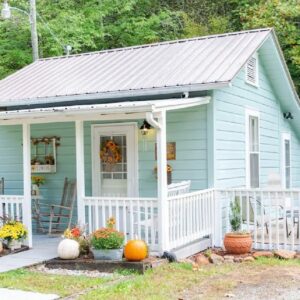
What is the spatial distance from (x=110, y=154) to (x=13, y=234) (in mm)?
2468

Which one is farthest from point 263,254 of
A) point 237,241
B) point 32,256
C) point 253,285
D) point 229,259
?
point 32,256

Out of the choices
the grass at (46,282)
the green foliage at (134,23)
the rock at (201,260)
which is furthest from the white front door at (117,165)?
the green foliage at (134,23)

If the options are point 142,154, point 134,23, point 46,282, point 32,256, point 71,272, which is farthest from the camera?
point 134,23

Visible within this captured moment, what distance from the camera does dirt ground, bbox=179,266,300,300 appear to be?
18.8 feet

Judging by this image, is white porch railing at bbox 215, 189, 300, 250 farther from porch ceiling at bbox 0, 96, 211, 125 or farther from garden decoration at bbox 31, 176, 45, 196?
garden decoration at bbox 31, 176, 45, 196

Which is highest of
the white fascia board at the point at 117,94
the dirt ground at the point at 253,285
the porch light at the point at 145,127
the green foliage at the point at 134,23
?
the green foliage at the point at 134,23

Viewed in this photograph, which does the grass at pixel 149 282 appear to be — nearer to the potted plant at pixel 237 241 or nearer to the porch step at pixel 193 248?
the porch step at pixel 193 248

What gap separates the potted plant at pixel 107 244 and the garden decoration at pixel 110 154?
2618mm

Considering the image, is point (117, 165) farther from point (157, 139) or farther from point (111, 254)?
point (111, 254)

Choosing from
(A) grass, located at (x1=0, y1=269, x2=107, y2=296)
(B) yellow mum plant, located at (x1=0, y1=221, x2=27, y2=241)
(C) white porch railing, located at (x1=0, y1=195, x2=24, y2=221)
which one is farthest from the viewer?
(C) white porch railing, located at (x1=0, y1=195, x2=24, y2=221)

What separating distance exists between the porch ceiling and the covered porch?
0.01m

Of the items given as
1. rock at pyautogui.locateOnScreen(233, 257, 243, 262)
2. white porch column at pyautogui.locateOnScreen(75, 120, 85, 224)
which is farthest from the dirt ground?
white porch column at pyautogui.locateOnScreen(75, 120, 85, 224)

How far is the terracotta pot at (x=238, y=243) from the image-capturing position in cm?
795

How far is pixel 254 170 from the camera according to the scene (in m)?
10.8
